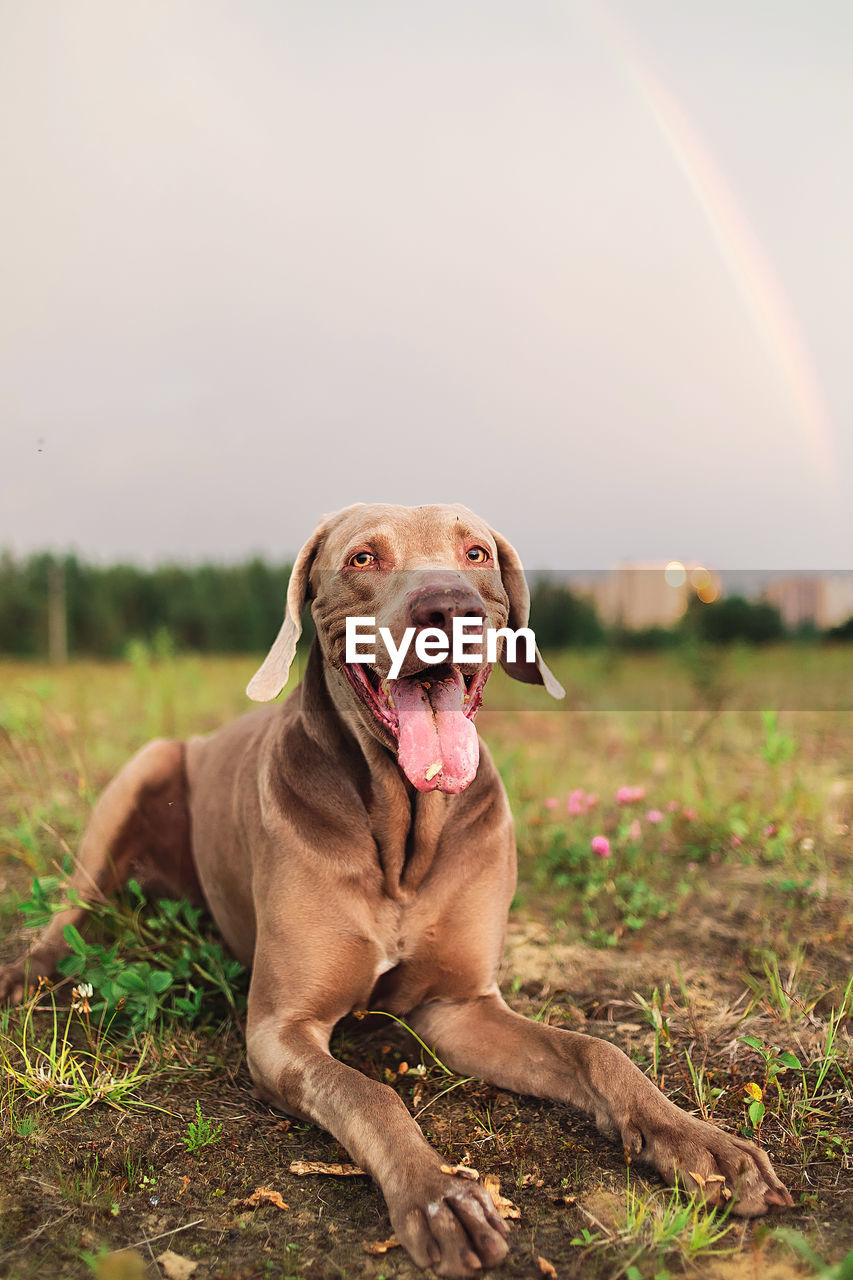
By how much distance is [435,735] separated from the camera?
2631 millimetres

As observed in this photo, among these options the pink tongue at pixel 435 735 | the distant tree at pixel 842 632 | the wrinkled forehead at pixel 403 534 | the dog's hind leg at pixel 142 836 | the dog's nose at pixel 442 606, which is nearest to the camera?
the dog's nose at pixel 442 606

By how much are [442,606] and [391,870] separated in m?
0.93

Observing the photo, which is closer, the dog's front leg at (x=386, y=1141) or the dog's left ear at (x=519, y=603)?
the dog's front leg at (x=386, y=1141)

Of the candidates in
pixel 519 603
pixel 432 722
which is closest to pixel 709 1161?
pixel 432 722

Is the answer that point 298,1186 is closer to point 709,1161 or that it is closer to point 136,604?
point 709,1161

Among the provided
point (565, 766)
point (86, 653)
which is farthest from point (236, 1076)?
point (86, 653)

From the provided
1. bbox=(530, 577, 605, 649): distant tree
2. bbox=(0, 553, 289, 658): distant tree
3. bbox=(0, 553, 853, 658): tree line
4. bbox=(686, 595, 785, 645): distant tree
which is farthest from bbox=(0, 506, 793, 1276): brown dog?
bbox=(0, 553, 289, 658): distant tree

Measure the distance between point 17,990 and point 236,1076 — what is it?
37.4 inches

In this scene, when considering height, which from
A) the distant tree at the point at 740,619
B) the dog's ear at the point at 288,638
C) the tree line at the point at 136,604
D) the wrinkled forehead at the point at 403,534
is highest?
the wrinkled forehead at the point at 403,534

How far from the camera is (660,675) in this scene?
870 cm

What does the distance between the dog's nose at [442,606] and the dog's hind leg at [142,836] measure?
1.96m

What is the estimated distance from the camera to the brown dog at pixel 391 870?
2387 millimetres

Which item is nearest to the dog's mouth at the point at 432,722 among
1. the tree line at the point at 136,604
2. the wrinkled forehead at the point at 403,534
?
the wrinkled forehead at the point at 403,534

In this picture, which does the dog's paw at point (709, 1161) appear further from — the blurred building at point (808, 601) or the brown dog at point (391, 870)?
the blurred building at point (808, 601)
